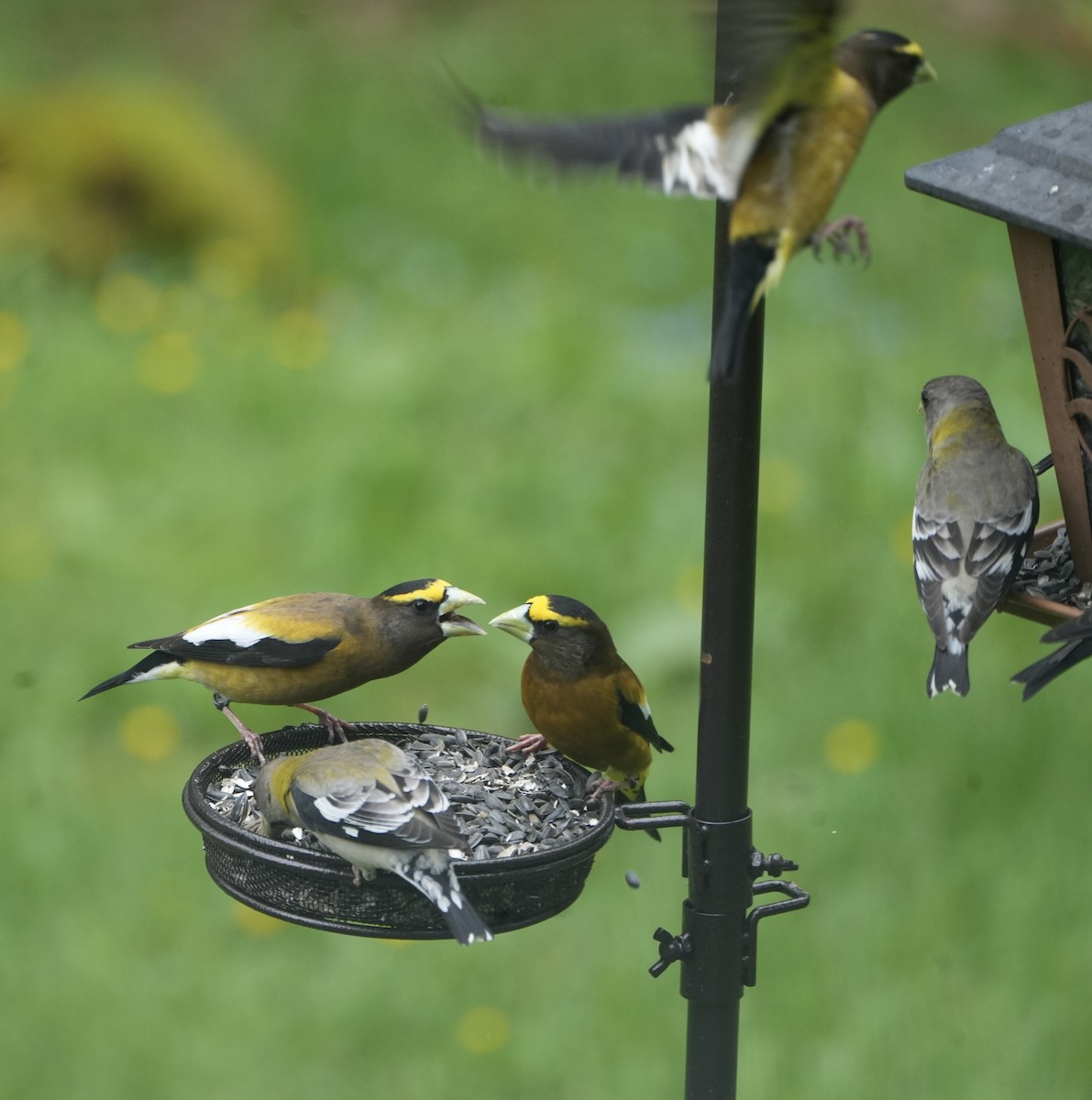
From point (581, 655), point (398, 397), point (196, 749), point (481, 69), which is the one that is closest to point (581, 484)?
point (398, 397)

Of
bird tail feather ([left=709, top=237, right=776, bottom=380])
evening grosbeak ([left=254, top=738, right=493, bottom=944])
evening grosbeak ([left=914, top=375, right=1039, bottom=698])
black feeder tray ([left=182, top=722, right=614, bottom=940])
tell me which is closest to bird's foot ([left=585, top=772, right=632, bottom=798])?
black feeder tray ([left=182, top=722, right=614, bottom=940])

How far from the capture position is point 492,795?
3.37m

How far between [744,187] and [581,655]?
1203 mm

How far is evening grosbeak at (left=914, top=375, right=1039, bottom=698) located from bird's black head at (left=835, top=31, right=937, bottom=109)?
Result: 900 mm

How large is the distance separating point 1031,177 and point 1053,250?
20 cm

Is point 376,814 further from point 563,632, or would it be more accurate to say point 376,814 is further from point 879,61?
point 879,61

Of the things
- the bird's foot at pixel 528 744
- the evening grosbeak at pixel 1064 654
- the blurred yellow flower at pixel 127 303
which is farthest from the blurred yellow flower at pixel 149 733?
the evening grosbeak at pixel 1064 654

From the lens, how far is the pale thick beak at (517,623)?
3.52m

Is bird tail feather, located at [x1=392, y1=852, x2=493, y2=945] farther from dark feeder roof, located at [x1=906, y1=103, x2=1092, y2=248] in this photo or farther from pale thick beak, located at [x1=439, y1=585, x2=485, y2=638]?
dark feeder roof, located at [x1=906, y1=103, x2=1092, y2=248]

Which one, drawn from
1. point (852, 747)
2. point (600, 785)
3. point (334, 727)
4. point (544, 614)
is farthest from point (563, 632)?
point (852, 747)

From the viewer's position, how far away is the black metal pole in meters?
2.77

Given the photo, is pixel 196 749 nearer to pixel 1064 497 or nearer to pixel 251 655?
pixel 251 655

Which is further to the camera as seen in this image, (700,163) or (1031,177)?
(1031,177)

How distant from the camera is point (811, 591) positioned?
6164mm
